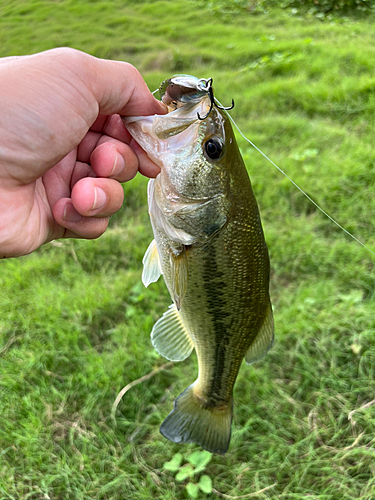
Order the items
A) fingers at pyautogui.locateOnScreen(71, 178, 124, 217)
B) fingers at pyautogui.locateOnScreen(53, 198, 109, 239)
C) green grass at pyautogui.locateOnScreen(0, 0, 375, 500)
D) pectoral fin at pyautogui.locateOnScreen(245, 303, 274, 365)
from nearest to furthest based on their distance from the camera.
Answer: fingers at pyautogui.locateOnScreen(71, 178, 124, 217) → fingers at pyautogui.locateOnScreen(53, 198, 109, 239) → pectoral fin at pyautogui.locateOnScreen(245, 303, 274, 365) → green grass at pyautogui.locateOnScreen(0, 0, 375, 500)

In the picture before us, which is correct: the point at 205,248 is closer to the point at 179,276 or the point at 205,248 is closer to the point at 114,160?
the point at 179,276

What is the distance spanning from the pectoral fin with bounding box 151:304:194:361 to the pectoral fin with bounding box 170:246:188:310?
1.22 feet

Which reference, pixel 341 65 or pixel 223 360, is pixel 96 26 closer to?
pixel 341 65

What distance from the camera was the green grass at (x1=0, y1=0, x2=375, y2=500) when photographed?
6.89 ft

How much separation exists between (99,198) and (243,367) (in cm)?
170

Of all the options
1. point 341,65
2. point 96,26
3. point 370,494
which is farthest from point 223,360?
point 96,26

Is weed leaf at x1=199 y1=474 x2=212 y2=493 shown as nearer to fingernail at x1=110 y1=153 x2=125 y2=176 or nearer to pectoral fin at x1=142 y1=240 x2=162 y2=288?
pectoral fin at x1=142 y1=240 x2=162 y2=288

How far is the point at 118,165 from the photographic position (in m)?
1.54

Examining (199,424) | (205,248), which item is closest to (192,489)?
(199,424)

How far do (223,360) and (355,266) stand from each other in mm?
1676

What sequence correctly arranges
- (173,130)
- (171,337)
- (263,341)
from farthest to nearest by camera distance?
(171,337), (263,341), (173,130)

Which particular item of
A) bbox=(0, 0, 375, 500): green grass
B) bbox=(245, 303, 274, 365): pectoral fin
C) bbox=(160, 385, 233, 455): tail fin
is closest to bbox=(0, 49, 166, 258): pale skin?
bbox=(245, 303, 274, 365): pectoral fin

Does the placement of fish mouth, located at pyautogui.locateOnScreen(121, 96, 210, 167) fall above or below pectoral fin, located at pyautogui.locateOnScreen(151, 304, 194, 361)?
above

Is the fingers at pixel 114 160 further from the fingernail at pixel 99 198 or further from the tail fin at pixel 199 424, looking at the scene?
the tail fin at pixel 199 424
